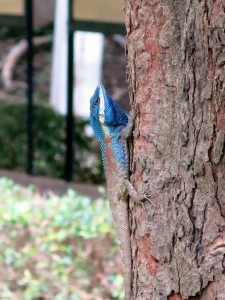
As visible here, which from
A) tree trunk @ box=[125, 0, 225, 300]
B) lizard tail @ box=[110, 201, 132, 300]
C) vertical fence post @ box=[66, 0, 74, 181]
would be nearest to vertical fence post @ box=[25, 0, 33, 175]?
vertical fence post @ box=[66, 0, 74, 181]

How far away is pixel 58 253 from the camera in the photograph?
377 centimetres

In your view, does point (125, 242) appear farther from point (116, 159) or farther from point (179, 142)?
point (179, 142)

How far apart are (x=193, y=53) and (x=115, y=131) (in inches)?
22.4

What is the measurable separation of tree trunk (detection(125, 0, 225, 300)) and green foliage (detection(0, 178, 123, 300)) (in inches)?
66.0

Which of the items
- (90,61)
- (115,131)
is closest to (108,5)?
(90,61)

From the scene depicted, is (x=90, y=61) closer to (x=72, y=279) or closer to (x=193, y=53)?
(x=72, y=279)

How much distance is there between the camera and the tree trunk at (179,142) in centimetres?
168

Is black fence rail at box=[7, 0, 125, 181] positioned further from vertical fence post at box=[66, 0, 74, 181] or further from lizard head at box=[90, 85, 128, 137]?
lizard head at box=[90, 85, 128, 137]

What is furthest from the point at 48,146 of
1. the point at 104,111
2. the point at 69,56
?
the point at 104,111

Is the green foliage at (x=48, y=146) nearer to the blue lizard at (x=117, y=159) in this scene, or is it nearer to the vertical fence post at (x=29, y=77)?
the vertical fence post at (x=29, y=77)

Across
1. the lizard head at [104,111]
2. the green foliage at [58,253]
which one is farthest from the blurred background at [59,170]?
the lizard head at [104,111]

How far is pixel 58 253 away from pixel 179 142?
A: 213 cm

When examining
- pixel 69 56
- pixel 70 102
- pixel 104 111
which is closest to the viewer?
pixel 104 111

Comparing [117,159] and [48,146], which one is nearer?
[117,159]
